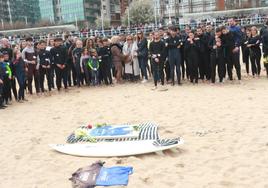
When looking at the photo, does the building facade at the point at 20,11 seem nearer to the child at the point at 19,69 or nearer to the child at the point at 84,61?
the child at the point at 84,61

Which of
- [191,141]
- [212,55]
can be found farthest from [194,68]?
[191,141]

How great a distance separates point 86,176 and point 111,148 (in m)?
1.23

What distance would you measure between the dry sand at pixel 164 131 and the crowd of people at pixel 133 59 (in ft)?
2.35

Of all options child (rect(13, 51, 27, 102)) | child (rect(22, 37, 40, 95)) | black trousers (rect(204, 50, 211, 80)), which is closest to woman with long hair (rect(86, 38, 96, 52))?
child (rect(22, 37, 40, 95))

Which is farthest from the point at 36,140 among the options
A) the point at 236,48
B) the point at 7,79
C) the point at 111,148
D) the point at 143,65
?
the point at 236,48

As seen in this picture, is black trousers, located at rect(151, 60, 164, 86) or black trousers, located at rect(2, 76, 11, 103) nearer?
black trousers, located at rect(2, 76, 11, 103)

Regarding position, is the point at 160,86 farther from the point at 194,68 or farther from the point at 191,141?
the point at 191,141

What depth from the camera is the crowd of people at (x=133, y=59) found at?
42.1 feet

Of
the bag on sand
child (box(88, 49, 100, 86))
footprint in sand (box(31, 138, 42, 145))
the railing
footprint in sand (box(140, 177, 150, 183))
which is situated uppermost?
the railing

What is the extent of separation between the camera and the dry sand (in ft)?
19.5

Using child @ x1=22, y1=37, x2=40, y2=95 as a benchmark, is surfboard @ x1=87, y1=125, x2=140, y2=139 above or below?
below

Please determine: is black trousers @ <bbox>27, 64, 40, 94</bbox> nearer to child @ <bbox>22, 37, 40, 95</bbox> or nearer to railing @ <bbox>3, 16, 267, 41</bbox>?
child @ <bbox>22, 37, 40, 95</bbox>

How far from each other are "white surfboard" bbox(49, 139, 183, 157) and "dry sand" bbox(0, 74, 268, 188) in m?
0.12

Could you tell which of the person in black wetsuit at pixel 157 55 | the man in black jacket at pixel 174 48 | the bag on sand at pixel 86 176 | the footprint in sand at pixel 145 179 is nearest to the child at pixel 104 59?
the person in black wetsuit at pixel 157 55
